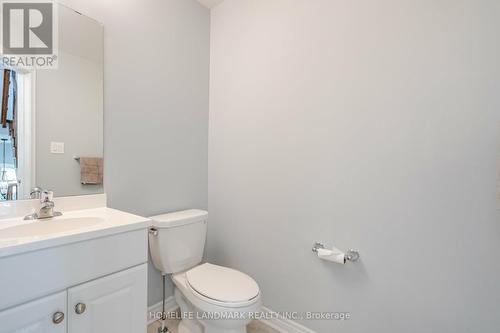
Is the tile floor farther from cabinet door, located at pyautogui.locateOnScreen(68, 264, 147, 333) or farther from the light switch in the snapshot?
the light switch

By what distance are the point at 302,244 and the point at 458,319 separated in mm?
762

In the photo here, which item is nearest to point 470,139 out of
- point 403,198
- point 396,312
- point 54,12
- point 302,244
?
point 403,198

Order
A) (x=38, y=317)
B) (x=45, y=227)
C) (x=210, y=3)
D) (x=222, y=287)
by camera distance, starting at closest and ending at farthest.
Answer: (x=38, y=317), (x=45, y=227), (x=222, y=287), (x=210, y=3)

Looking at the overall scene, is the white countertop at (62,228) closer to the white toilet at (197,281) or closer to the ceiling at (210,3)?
the white toilet at (197,281)

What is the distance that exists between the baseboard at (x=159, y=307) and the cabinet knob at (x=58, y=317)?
35.0 inches

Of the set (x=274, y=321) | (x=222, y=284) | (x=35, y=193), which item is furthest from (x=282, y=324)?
(x=35, y=193)

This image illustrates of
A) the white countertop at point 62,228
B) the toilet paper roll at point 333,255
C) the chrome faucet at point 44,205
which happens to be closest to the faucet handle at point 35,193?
the chrome faucet at point 44,205

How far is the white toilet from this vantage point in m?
1.22

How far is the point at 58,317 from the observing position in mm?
868

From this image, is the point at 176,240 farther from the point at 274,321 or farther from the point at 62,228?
the point at 274,321

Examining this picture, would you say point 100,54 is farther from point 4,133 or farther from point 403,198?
point 403,198

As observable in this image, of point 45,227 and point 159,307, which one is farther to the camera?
point 159,307

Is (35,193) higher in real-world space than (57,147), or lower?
lower

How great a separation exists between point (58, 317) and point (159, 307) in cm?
97
